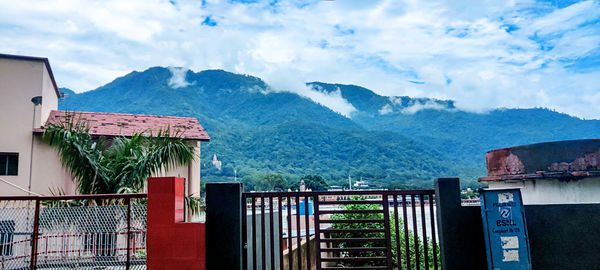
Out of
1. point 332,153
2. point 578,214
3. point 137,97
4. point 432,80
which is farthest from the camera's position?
point 432,80

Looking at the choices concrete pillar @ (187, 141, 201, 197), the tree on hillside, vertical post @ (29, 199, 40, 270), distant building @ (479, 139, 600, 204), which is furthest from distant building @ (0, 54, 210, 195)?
the tree on hillside

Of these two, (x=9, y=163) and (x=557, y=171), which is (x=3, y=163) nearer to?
(x=9, y=163)

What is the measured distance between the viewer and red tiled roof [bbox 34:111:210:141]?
14.7 m

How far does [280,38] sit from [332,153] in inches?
2279

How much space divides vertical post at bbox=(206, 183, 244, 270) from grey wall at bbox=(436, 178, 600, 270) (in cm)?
234

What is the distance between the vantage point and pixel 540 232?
4.39m

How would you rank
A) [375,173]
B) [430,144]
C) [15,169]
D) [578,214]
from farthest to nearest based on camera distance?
[430,144]
[375,173]
[15,169]
[578,214]

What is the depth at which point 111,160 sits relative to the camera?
9070 mm

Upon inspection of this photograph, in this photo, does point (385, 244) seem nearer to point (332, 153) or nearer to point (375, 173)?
point (375, 173)

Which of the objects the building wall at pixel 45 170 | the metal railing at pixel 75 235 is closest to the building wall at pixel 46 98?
the building wall at pixel 45 170

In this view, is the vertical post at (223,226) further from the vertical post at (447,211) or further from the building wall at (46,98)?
the building wall at (46,98)

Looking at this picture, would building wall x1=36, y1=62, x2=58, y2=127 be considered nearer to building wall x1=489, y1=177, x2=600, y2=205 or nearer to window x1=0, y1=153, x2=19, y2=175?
window x1=0, y1=153, x2=19, y2=175

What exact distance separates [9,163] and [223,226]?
40.4 ft

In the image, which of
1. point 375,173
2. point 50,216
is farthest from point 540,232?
point 375,173
